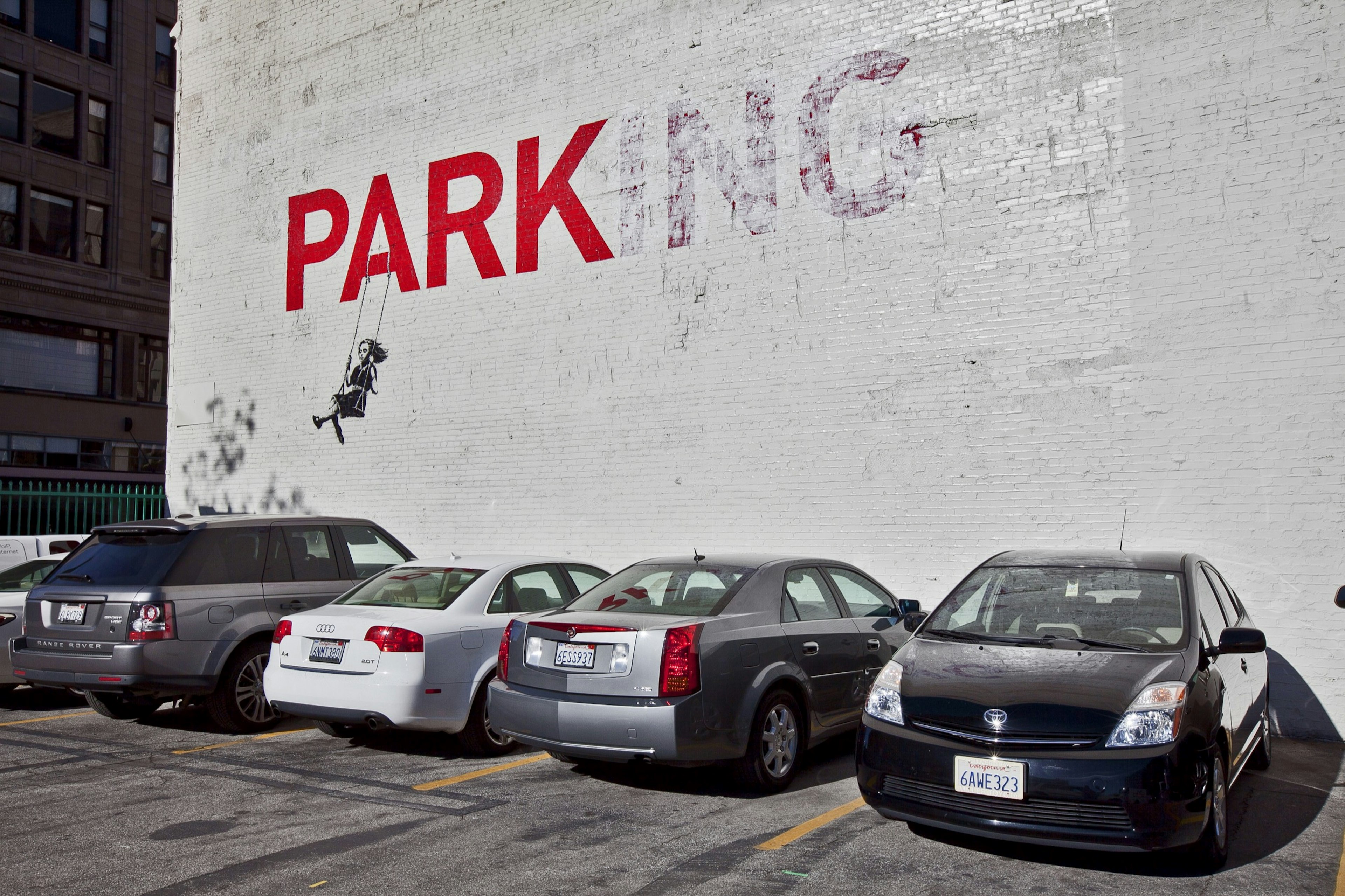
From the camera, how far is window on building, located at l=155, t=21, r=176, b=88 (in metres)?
33.0

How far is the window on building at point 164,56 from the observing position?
3303 centimetres

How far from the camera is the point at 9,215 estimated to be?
28.7m

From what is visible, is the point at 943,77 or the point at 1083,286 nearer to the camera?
the point at 1083,286

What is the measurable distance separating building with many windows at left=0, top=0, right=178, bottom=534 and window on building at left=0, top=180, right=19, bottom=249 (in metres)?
0.04

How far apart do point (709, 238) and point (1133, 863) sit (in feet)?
27.9

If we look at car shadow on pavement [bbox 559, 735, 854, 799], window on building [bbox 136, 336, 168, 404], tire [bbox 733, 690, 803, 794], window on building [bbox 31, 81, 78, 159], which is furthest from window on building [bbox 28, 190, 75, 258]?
tire [bbox 733, 690, 803, 794]

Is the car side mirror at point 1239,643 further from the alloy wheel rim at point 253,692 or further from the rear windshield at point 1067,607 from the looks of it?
the alloy wheel rim at point 253,692

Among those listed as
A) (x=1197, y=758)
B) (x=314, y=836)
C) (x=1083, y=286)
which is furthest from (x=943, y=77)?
(x=314, y=836)

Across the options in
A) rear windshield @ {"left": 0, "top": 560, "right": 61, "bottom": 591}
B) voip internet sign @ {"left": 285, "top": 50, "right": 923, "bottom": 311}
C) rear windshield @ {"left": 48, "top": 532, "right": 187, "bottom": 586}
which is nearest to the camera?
rear windshield @ {"left": 48, "top": 532, "right": 187, "bottom": 586}

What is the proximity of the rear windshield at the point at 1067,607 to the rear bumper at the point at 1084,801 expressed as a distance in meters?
0.94

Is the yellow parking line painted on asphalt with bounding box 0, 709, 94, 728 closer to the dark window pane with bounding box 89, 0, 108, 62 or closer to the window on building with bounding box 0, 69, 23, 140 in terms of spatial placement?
the window on building with bounding box 0, 69, 23, 140

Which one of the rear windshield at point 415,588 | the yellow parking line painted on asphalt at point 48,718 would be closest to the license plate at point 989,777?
the rear windshield at point 415,588

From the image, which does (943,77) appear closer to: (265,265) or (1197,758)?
(1197,758)

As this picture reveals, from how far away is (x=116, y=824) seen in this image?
5785mm
